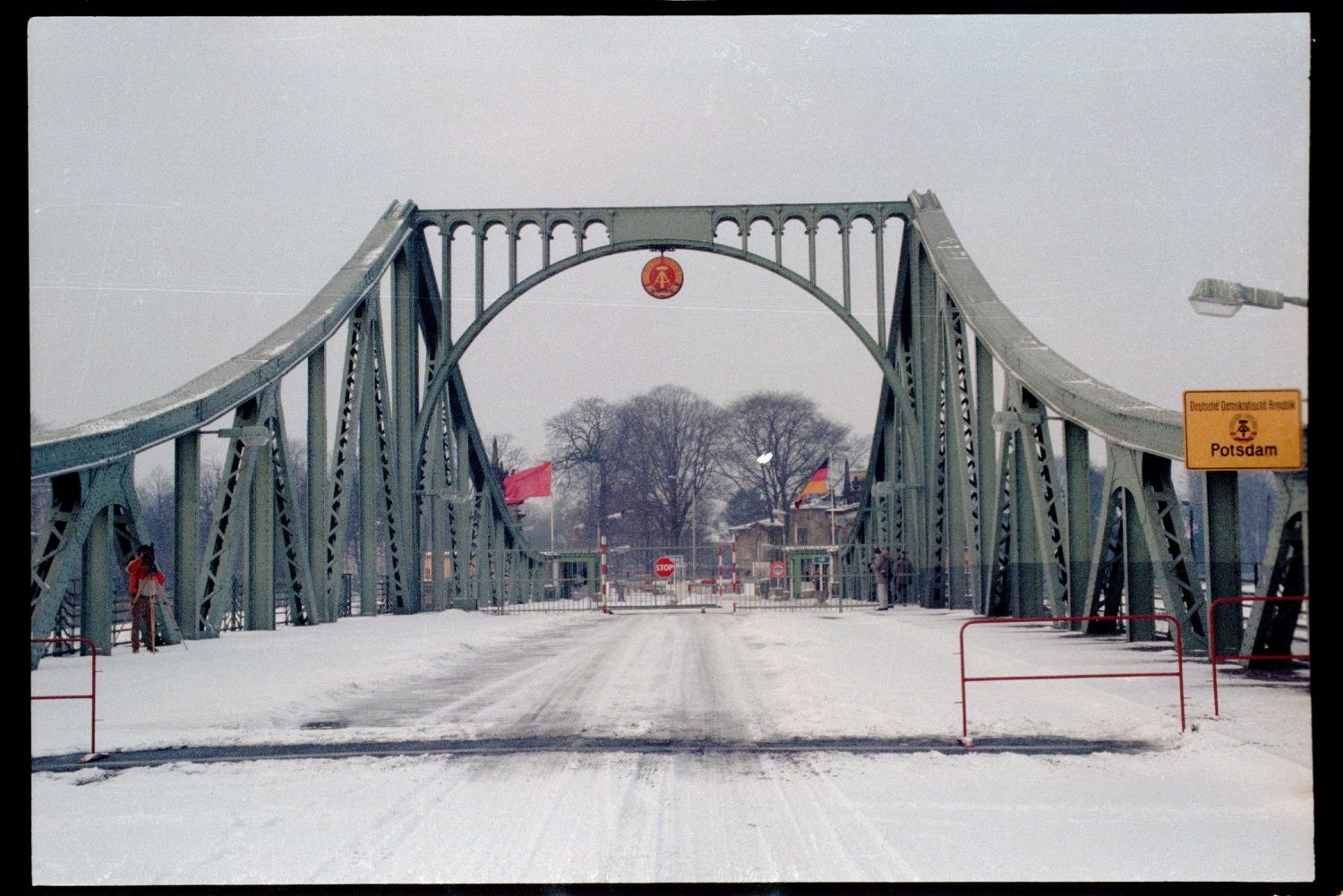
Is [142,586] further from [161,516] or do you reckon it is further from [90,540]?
[161,516]

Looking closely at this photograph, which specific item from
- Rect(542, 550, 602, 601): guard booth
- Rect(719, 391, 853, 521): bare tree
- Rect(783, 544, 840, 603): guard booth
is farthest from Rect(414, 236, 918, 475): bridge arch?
Rect(719, 391, 853, 521): bare tree

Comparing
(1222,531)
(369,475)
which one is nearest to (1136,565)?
(1222,531)

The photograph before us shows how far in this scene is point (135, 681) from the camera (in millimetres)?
13367

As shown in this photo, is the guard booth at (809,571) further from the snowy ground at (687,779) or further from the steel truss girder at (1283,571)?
the steel truss girder at (1283,571)

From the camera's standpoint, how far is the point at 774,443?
6391 cm

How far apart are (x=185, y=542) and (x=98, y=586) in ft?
11.0

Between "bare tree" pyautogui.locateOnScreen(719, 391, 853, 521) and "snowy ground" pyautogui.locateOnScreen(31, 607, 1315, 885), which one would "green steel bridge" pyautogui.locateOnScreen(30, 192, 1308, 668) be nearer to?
"snowy ground" pyautogui.locateOnScreen(31, 607, 1315, 885)

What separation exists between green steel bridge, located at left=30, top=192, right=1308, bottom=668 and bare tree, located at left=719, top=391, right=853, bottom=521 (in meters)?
22.6

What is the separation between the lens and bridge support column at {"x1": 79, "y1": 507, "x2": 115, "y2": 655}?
14.6 m

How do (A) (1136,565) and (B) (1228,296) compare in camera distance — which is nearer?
(B) (1228,296)

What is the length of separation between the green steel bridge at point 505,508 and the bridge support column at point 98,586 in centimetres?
3

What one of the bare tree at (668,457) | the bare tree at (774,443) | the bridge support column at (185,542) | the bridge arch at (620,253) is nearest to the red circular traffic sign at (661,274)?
the bridge arch at (620,253)

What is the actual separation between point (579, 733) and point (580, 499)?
52717 mm

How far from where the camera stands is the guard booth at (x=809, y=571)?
42.8 m
